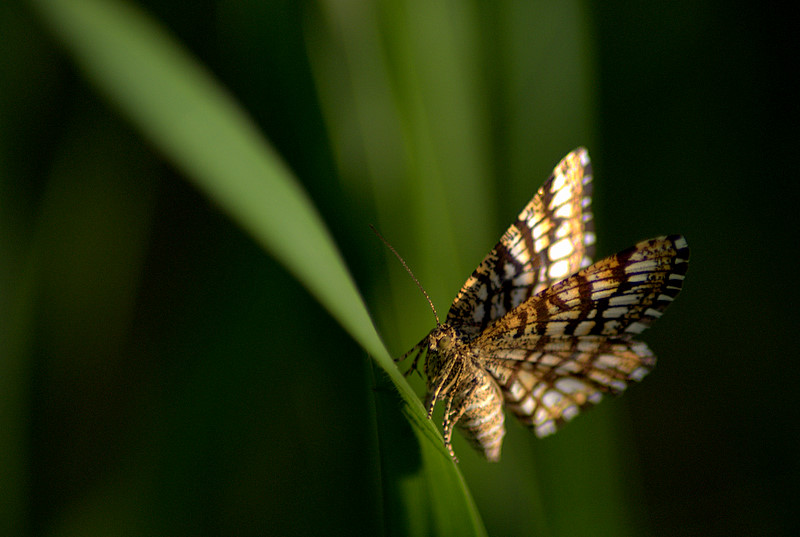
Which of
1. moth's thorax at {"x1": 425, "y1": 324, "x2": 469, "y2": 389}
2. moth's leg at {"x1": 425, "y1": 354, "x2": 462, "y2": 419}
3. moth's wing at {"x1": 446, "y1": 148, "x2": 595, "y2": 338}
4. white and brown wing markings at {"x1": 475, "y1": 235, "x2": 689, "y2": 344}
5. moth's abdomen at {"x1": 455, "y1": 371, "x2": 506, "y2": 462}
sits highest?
moth's wing at {"x1": 446, "y1": 148, "x2": 595, "y2": 338}

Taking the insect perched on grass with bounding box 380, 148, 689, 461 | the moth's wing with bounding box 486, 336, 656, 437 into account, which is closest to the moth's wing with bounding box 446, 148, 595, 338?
the insect perched on grass with bounding box 380, 148, 689, 461

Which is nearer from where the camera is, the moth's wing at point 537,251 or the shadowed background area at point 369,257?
the shadowed background area at point 369,257

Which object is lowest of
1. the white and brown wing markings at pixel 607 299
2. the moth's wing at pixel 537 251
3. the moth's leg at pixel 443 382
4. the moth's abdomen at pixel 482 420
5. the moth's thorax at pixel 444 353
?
the moth's abdomen at pixel 482 420

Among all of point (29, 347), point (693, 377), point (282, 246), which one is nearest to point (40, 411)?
point (29, 347)

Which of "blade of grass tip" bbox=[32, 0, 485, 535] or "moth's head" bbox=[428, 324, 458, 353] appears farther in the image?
"moth's head" bbox=[428, 324, 458, 353]

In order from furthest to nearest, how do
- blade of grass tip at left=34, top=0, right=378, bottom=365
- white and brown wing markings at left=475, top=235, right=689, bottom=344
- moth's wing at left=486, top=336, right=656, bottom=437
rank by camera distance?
1. moth's wing at left=486, top=336, right=656, bottom=437
2. white and brown wing markings at left=475, top=235, right=689, bottom=344
3. blade of grass tip at left=34, top=0, right=378, bottom=365

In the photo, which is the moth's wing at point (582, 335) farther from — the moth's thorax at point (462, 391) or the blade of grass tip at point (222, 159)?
the blade of grass tip at point (222, 159)

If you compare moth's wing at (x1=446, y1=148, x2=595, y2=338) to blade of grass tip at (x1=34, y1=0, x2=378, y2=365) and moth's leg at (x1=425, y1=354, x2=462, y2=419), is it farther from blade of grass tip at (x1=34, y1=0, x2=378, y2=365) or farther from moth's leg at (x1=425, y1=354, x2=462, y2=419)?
blade of grass tip at (x1=34, y1=0, x2=378, y2=365)

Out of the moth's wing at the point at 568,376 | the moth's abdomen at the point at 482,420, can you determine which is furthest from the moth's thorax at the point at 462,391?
the moth's wing at the point at 568,376

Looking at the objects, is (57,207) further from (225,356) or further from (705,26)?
(705,26)
